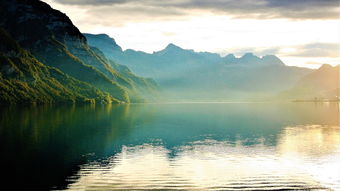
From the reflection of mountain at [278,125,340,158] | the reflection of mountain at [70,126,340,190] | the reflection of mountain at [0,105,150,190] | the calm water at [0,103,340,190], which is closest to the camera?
the reflection of mountain at [70,126,340,190]

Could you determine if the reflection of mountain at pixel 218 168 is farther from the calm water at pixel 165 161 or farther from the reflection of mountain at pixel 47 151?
the reflection of mountain at pixel 47 151

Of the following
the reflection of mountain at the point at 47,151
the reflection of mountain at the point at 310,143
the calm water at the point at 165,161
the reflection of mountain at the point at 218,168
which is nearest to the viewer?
the reflection of mountain at the point at 218,168

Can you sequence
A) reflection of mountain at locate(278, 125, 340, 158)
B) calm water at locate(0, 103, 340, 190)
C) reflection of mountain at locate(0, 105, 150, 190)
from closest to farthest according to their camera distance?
calm water at locate(0, 103, 340, 190) → reflection of mountain at locate(0, 105, 150, 190) → reflection of mountain at locate(278, 125, 340, 158)

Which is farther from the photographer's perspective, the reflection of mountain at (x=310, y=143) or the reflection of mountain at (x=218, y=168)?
the reflection of mountain at (x=310, y=143)

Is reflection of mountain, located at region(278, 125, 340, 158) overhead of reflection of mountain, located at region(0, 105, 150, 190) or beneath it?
beneath

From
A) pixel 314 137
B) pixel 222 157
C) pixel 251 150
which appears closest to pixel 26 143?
pixel 222 157

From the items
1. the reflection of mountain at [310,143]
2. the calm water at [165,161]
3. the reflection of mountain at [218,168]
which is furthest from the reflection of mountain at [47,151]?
the reflection of mountain at [310,143]

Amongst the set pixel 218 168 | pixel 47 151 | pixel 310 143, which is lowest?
pixel 310 143

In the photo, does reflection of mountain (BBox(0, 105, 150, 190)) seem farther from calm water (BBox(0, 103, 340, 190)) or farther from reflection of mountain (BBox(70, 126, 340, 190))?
reflection of mountain (BBox(70, 126, 340, 190))

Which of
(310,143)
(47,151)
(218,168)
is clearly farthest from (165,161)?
(310,143)

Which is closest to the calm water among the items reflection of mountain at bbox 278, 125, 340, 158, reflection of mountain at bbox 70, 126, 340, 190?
reflection of mountain at bbox 70, 126, 340, 190

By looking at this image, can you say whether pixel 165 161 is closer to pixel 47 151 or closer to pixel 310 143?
pixel 47 151

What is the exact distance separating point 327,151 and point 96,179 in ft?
221

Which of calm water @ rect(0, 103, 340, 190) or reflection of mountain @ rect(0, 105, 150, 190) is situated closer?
calm water @ rect(0, 103, 340, 190)
